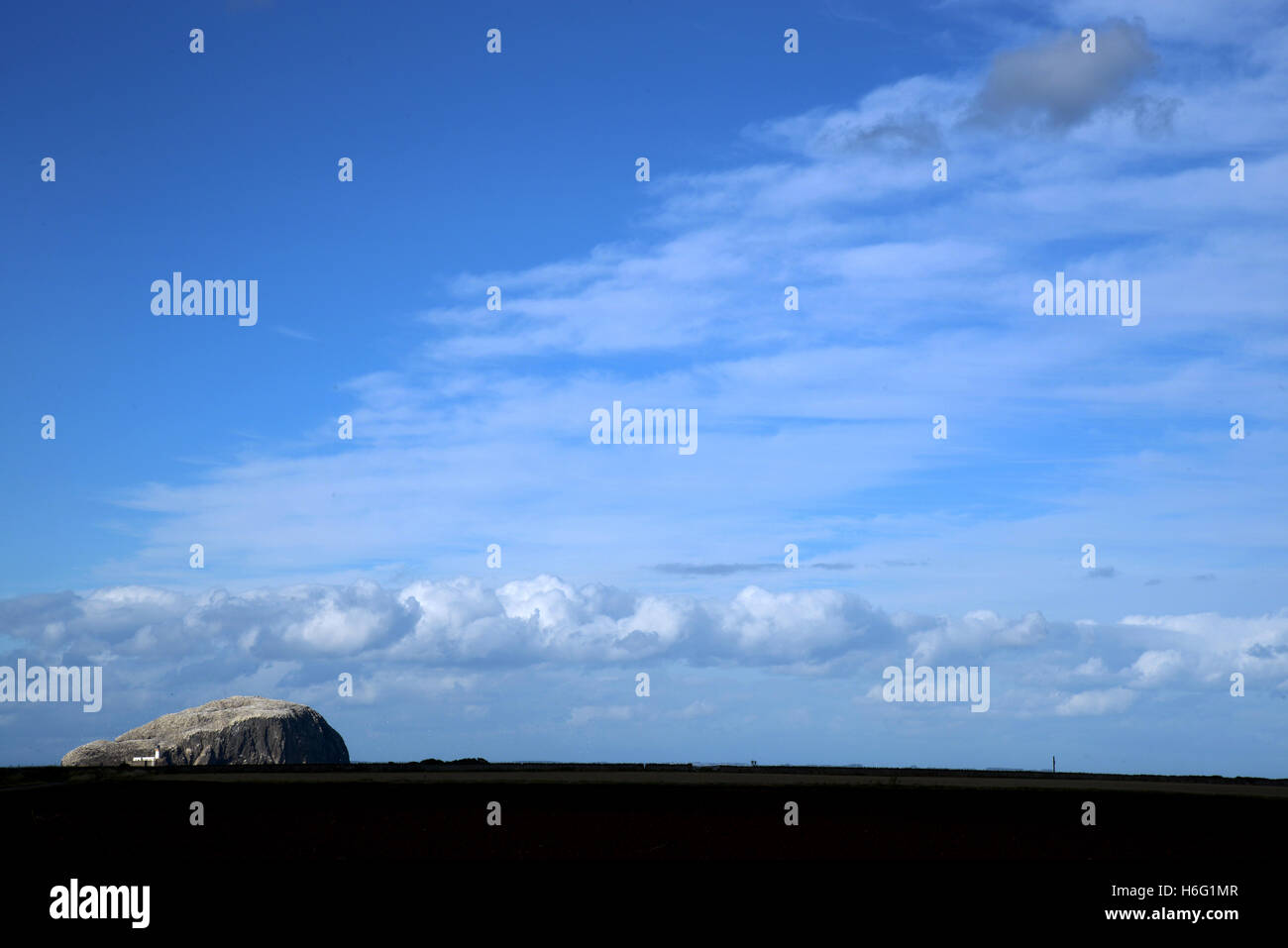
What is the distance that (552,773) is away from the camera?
66.9m

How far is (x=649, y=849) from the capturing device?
141 ft

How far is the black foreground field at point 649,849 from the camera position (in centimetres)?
3388

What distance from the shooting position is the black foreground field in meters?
33.9
